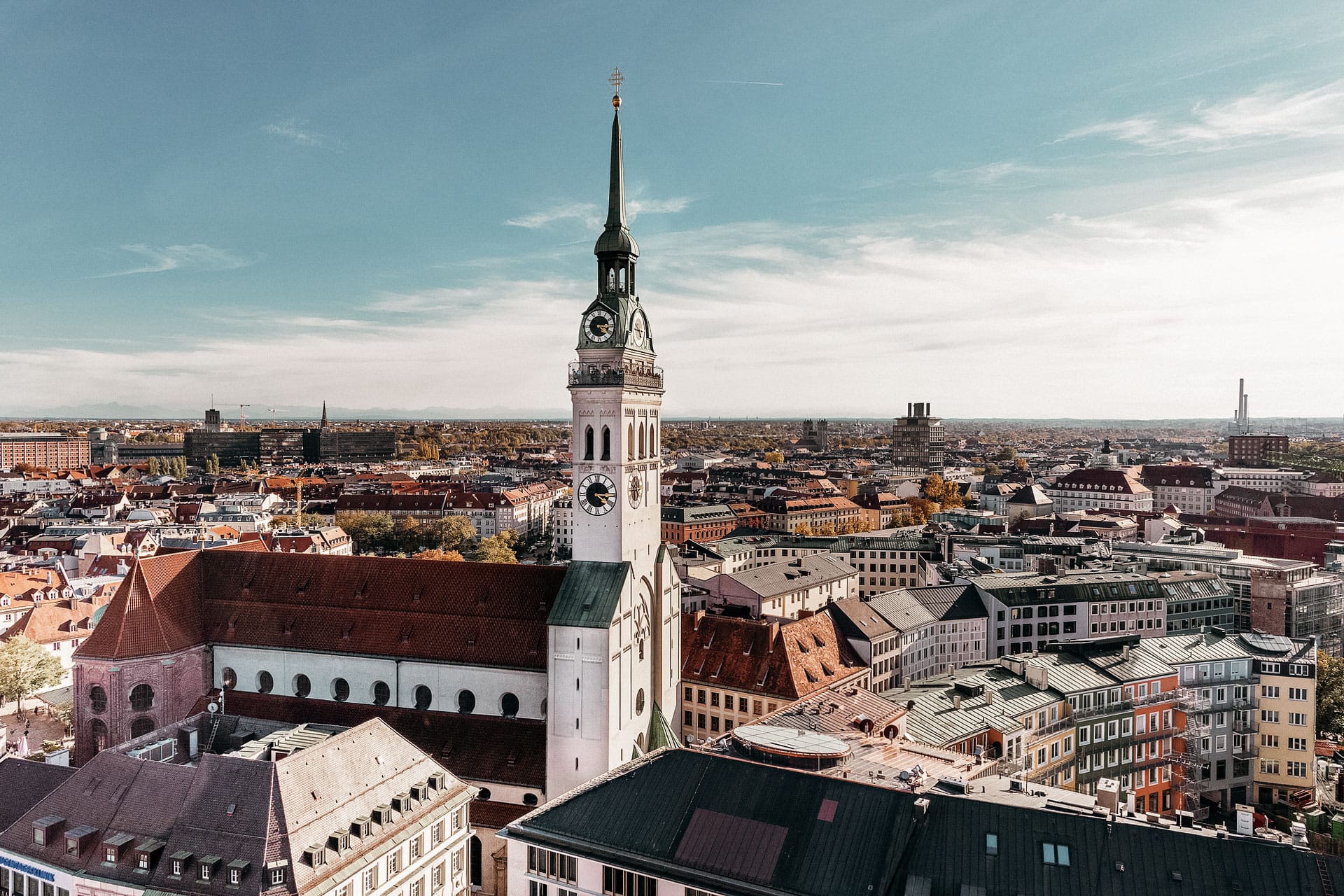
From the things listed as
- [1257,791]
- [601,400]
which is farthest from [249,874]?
[1257,791]

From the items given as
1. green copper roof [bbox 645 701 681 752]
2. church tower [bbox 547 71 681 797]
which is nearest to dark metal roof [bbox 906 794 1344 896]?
church tower [bbox 547 71 681 797]

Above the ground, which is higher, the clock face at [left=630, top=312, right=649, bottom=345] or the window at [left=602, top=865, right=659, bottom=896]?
the clock face at [left=630, top=312, right=649, bottom=345]

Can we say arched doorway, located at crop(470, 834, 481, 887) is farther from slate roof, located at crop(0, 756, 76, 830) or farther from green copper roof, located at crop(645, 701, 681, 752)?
slate roof, located at crop(0, 756, 76, 830)

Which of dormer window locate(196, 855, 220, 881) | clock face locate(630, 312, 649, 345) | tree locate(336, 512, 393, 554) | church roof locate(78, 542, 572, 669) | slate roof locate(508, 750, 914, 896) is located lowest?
tree locate(336, 512, 393, 554)

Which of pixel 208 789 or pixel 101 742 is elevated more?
pixel 208 789

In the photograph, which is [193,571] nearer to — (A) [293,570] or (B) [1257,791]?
(A) [293,570]

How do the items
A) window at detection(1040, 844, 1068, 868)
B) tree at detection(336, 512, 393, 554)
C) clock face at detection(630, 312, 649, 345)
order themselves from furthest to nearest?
tree at detection(336, 512, 393, 554) → clock face at detection(630, 312, 649, 345) → window at detection(1040, 844, 1068, 868)

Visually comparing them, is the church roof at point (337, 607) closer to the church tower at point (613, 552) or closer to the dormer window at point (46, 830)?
the church tower at point (613, 552)
